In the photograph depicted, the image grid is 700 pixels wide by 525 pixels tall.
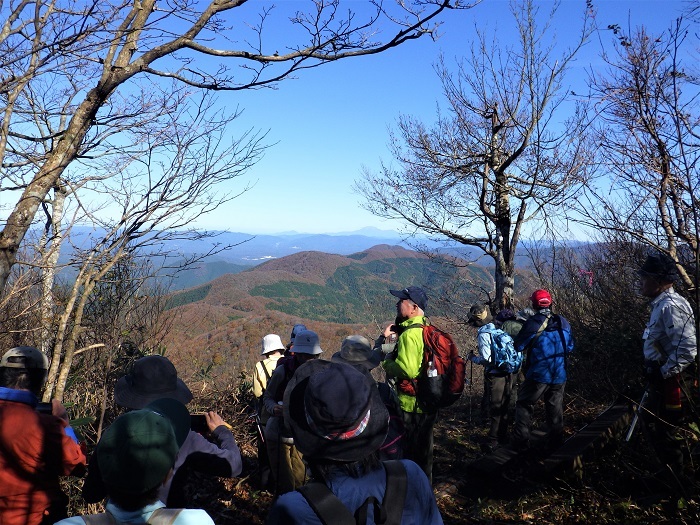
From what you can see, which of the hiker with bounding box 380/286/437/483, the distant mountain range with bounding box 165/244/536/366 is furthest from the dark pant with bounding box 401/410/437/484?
the distant mountain range with bounding box 165/244/536/366

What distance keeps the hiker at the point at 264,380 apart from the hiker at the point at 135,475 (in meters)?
3.31

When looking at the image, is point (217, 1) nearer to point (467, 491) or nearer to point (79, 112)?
point (79, 112)

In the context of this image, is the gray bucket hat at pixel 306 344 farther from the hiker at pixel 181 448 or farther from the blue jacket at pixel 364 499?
the blue jacket at pixel 364 499

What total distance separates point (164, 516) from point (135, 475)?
0.17 m

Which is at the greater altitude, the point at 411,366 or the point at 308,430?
the point at 308,430

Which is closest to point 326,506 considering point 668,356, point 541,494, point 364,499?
point 364,499

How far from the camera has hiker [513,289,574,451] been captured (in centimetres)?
497

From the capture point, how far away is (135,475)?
1665 millimetres

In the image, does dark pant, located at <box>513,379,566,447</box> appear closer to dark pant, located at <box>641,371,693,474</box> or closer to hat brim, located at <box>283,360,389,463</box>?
dark pant, located at <box>641,371,693,474</box>

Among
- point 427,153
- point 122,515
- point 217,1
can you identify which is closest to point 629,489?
point 122,515

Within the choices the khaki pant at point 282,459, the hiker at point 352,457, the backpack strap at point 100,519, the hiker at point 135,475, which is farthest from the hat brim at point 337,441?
the khaki pant at point 282,459

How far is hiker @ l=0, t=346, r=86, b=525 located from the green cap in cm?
86

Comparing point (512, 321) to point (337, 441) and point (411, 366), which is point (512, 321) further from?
point (337, 441)

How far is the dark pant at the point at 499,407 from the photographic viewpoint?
19.8ft
